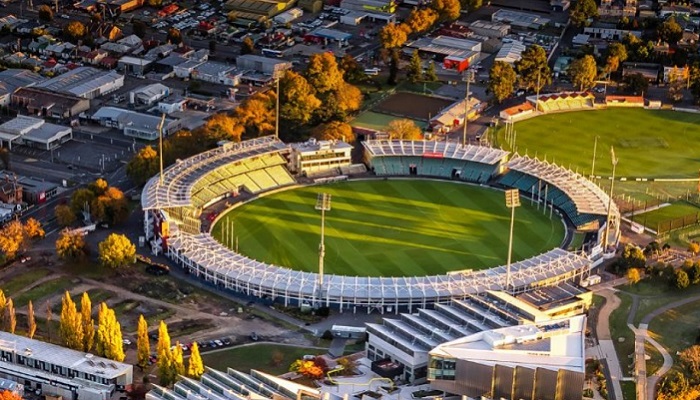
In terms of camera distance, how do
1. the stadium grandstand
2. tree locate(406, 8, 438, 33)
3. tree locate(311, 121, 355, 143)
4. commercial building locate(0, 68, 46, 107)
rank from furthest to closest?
tree locate(406, 8, 438, 33), commercial building locate(0, 68, 46, 107), tree locate(311, 121, 355, 143), the stadium grandstand

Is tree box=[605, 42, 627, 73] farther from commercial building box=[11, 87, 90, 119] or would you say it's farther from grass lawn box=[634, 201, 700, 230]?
commercial building box=[11, 87, 90, 119]

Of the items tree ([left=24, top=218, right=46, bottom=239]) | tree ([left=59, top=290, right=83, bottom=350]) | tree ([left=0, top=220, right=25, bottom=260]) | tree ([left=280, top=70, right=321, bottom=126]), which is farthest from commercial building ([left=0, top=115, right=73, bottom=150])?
tree ([left=59, top=290, right=83, bottom=350])

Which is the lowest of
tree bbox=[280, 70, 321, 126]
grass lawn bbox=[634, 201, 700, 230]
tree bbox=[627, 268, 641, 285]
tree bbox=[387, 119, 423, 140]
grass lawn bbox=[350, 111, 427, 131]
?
grass lawn bbox=[350, 111, 427, 131]

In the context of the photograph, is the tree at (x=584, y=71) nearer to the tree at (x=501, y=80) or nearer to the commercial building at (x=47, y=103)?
the tree at (x=501, y=80)

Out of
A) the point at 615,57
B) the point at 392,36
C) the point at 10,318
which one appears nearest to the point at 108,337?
the point at 10,318

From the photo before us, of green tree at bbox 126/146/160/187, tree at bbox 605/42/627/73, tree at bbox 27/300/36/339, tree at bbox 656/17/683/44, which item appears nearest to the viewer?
tree at bbox 27/300/36/339

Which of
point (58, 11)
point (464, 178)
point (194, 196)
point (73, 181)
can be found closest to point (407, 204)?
point (464, 178)
